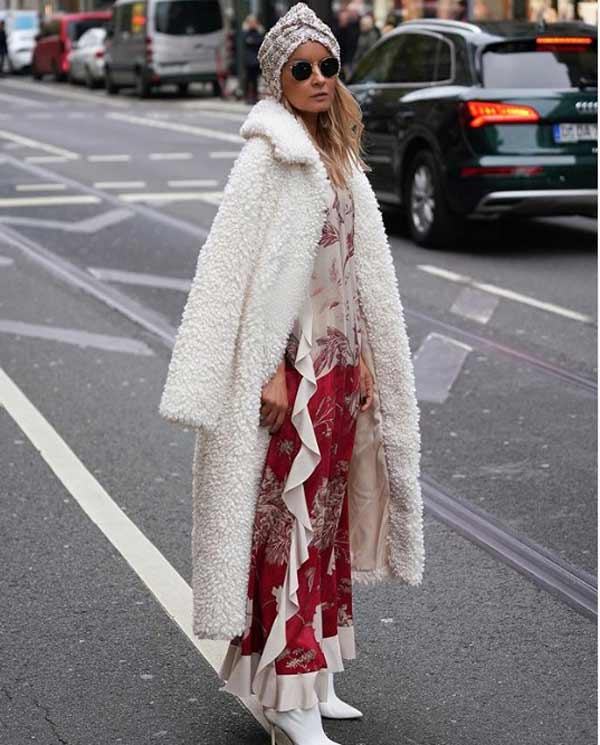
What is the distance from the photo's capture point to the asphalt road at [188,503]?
4.34 meters

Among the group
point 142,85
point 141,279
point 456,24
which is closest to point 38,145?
point 456,24

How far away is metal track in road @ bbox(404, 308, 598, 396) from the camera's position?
8.33 m

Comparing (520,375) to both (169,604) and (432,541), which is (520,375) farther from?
(169,604)

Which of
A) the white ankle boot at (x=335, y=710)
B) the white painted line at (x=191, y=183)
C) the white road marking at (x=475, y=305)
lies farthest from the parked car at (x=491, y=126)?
the white ankle boot at (x=335, y=710)

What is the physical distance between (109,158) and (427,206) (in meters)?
8.49

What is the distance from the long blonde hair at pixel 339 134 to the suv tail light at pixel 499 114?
8.76 m

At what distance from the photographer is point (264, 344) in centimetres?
378

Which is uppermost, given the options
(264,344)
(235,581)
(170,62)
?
(264,344)

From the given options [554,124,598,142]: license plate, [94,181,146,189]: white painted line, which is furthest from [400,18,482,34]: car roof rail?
[94,181,146,189]: white painted line

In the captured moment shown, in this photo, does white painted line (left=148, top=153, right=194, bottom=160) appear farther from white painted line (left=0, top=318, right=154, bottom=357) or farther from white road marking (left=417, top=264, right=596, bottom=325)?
white painted line (left=0, top=318, right=154, bottom=357)

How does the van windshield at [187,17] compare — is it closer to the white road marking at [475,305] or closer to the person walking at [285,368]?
the white road marking at [475,305]

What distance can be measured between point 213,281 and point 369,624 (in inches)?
63.0

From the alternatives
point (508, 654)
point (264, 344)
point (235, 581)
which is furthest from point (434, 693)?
point (264, 344)

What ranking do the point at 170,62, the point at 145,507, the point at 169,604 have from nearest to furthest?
the point at 169,604
the point at 145,507
the point at 170,62
